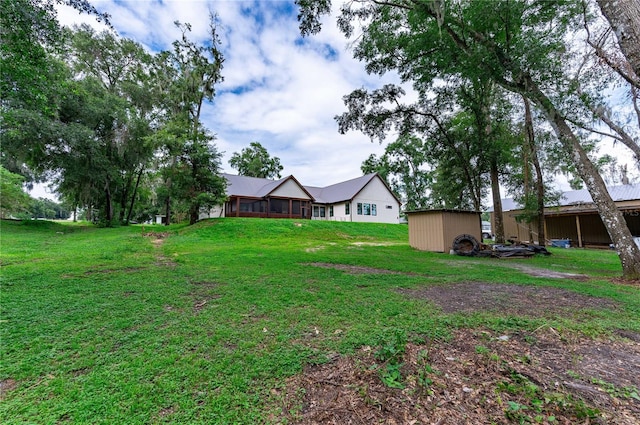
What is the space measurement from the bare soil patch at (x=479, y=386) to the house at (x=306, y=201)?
20.1 metres

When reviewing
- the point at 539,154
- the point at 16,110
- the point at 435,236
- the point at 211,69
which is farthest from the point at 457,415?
the point at 211,69

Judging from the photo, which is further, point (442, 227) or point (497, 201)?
point (497, 201)

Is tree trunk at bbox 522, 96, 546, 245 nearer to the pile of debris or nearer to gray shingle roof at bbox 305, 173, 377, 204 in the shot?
the pile of debris

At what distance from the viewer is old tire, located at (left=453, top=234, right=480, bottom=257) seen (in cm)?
991

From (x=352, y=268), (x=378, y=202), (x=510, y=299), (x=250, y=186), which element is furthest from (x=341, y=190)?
(x=510, y=299)

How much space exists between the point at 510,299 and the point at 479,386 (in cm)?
273

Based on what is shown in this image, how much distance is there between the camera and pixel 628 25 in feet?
12.1

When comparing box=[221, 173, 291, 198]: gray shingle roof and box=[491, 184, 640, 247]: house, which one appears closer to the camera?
box=[491, 184, 640, 247]: house

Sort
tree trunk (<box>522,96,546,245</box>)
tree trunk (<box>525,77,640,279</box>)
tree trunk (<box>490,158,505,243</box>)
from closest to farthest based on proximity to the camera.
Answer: tree trunk (<box>525,77,640,279</box>) → tree trunk (<box>522,96,546,245</box>) → tree trunk (<box>490,158,505,243</box>)

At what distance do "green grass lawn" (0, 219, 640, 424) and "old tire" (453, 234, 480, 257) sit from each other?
154 inches

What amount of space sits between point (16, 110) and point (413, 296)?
18420mm

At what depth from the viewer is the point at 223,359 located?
227 centimetres

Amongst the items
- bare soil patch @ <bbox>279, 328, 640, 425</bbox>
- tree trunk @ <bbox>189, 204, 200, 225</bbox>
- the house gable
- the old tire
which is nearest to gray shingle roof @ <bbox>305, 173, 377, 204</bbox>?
the house gable

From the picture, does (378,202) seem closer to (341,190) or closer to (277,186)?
(341,190)
